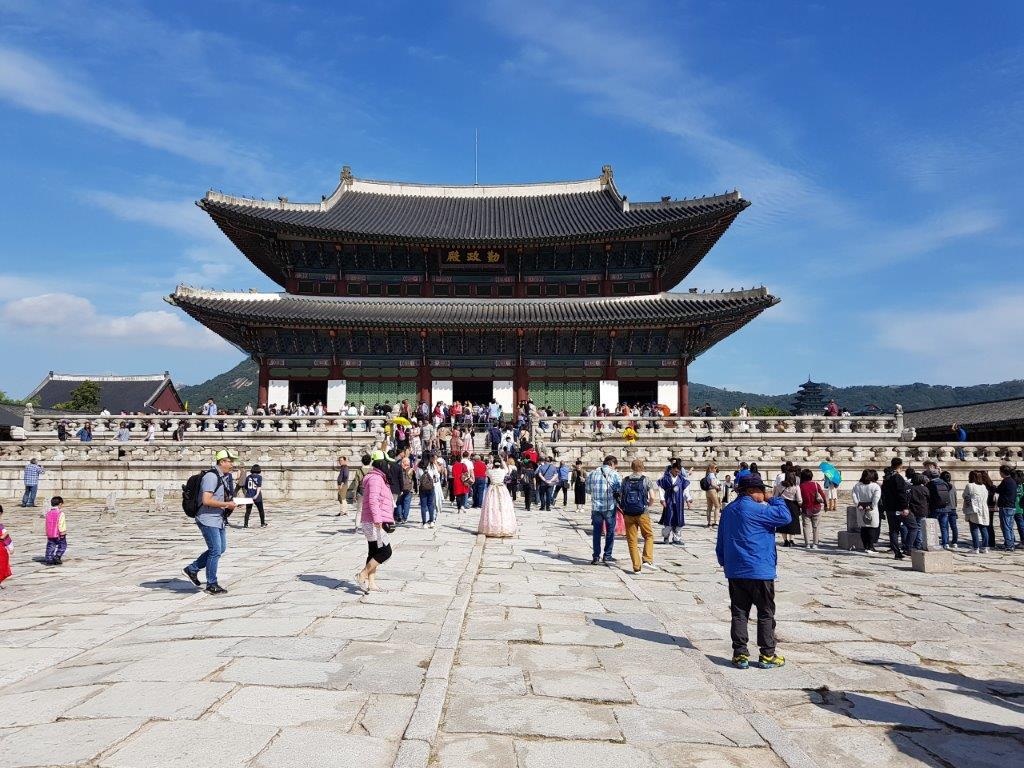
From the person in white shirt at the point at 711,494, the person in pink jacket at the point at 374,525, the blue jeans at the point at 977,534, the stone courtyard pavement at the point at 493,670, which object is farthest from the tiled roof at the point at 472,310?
the person in pink jacket at the point at 374,525

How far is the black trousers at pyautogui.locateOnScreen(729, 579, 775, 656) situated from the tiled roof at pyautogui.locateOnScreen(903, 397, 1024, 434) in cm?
2871

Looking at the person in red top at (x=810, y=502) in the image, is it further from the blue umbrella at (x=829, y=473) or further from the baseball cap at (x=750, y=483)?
the baseball cap at (x=750, y=483)

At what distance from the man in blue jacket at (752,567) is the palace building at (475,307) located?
23.0 m

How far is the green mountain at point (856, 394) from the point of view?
116m

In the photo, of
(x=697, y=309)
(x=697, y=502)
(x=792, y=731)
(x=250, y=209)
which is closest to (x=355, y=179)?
(x=250, y=209)

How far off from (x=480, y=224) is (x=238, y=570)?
27467mm

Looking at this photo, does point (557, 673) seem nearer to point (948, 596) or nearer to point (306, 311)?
point (948, 596)

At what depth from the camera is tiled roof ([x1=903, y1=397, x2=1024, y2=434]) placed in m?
30.0

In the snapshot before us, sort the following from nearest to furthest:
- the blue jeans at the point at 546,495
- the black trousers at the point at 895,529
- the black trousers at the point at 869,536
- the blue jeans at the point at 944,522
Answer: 1. the black trousers at the point at 895,529
2. the black trousers at the point at 869,536
3. the blue jeans at the point at 944,522
4. the blue jeans at the point at 546,495

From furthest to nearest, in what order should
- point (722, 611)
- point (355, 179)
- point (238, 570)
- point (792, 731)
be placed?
point (355, 179), point (238, 570), point (722, 611), point (792, 731)

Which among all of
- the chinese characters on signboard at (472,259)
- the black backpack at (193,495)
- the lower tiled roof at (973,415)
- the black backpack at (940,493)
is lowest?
the black backpack at (940,493)

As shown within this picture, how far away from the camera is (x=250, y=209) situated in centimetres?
3130

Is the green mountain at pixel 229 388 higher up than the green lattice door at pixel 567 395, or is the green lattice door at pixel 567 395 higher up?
the green mountain at pixel 229 388

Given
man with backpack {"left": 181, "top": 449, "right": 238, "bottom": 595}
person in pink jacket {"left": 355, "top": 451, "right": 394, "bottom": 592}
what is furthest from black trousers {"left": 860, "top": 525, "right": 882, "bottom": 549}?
man with backpack {"left": 181, "top": 449, "right": 238, "bottom": 595}
